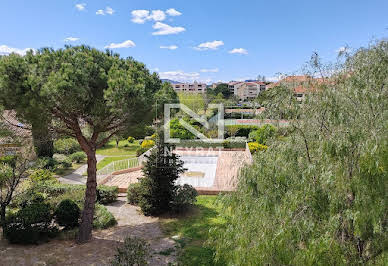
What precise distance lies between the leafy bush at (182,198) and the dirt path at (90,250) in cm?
132

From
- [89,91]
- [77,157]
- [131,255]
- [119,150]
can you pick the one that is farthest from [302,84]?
[119,150]

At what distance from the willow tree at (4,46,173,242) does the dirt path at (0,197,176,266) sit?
570 millimetres

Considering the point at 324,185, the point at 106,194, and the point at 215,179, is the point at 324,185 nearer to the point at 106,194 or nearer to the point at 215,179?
the point at 106,194

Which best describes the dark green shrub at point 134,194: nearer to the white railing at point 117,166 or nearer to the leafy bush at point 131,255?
the white railing at point 117,166

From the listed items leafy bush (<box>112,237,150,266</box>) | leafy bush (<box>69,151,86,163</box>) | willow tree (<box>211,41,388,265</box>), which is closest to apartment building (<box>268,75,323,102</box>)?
willow tree (<box>211,41,388,265</box>)

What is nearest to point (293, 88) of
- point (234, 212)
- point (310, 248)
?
point (234, 212)

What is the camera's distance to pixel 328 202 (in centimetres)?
375

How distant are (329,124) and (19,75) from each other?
659 centimetres

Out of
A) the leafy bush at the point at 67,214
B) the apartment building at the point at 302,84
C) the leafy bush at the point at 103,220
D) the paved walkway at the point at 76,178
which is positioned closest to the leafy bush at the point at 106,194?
the leafy bush at the point at 103,220

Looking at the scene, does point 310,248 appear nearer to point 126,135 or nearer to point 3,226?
point 126,135

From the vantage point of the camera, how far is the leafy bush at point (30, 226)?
7.96 meters

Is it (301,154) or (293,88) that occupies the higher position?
(293,88)

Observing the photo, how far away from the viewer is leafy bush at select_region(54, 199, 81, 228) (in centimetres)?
928

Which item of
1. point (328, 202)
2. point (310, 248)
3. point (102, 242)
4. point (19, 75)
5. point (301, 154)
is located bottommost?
point (102, 242)
